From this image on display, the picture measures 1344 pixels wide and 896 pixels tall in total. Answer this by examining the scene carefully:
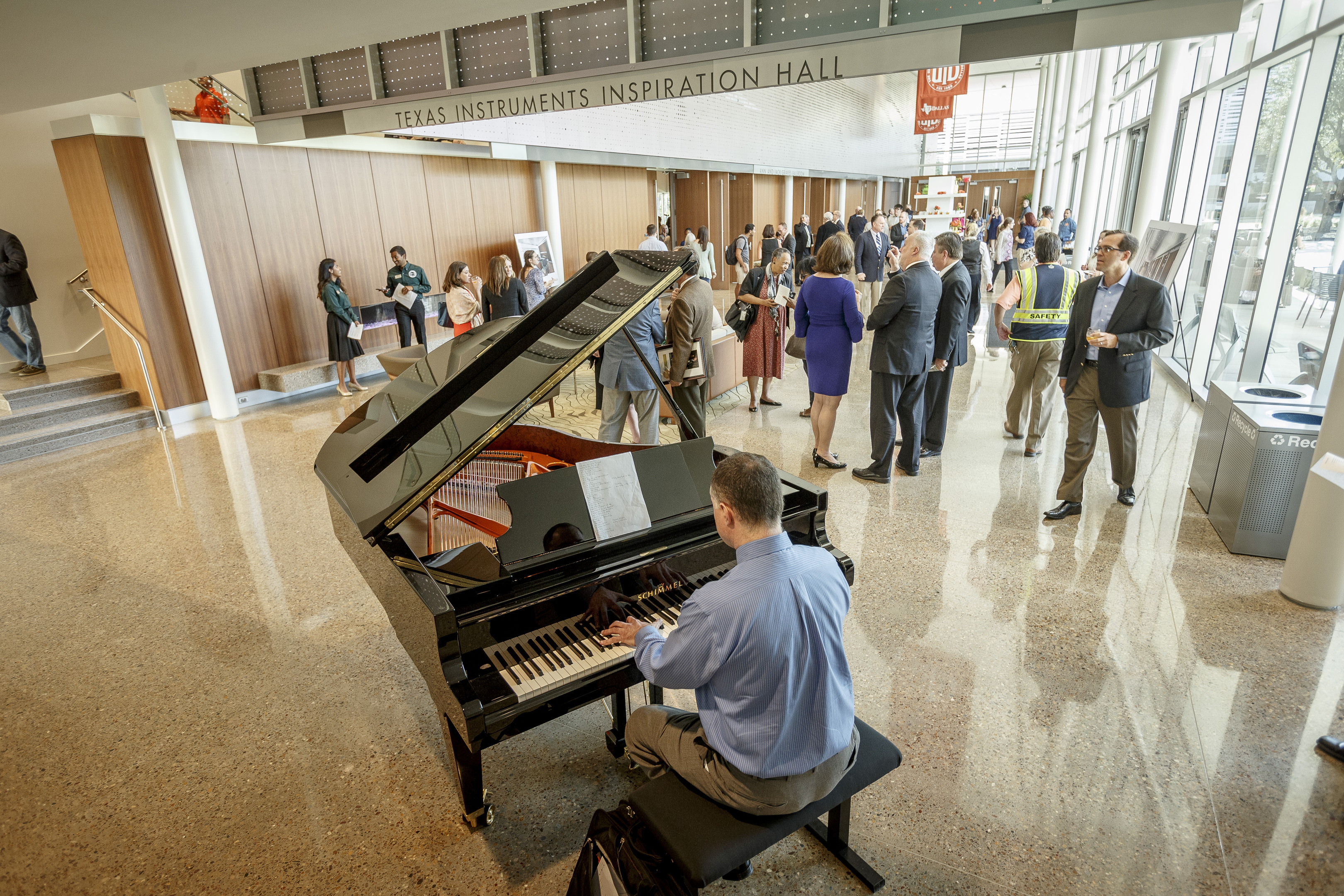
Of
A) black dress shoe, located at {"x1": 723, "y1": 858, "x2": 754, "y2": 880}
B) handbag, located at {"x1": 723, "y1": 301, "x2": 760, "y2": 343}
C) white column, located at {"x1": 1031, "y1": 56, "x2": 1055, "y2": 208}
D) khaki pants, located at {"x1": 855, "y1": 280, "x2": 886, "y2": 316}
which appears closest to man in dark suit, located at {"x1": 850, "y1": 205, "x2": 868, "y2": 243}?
khaki pants, located at {"x1": 855, "y1": 280, "x2": 886, "y2": 316}

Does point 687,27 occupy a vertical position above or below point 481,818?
above

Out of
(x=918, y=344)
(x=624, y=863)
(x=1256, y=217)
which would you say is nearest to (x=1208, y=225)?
(x=1256, y=217)

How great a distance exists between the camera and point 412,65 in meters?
6.09

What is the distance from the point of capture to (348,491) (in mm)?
2766

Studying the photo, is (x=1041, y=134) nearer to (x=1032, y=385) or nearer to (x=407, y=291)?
(x=1032, y=385)

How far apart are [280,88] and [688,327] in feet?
16.3

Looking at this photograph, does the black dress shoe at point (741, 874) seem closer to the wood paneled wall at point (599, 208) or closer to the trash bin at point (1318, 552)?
the trash bin at point (1318, 552)

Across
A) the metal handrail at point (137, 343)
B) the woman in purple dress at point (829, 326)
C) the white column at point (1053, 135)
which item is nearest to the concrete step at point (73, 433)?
the metal handrail at point (137, 343)

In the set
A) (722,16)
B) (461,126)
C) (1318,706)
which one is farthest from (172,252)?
(1318,706)

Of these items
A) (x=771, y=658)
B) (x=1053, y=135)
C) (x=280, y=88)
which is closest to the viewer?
(x=771, y=658)

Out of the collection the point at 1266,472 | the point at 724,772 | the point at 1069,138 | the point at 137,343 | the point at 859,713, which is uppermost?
the point at 1069,138

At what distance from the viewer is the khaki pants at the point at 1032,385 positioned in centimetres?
573

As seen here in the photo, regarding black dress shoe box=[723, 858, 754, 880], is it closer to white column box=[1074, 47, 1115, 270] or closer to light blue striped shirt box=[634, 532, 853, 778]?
light blue striped shirt box=[634, 532, 853, 778]

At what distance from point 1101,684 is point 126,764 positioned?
4.25 meters
